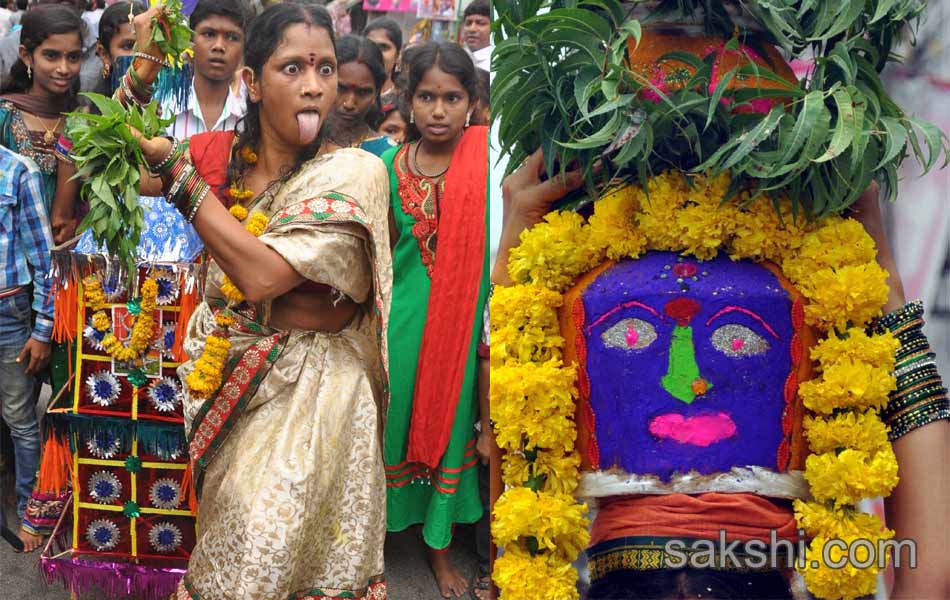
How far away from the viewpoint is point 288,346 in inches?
119

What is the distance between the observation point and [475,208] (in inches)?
149

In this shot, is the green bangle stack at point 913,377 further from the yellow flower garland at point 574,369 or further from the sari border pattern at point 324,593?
the sari border pattern at point 324,593

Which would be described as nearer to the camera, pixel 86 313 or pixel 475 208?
pixel 86 313

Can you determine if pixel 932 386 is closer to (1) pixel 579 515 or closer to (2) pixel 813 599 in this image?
(2) pixel 813 599

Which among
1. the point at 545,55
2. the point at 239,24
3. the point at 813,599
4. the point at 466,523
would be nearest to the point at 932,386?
the point at 813,599

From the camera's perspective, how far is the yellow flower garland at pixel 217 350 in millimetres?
2969

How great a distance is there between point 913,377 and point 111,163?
90.7 inches

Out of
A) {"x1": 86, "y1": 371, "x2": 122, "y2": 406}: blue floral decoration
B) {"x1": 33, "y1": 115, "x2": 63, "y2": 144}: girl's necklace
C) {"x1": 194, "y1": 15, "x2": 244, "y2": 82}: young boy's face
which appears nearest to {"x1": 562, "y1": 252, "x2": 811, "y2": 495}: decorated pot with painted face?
{"x1": 194, "y1": 15, "x2": 244, "y2": 82}: young boy's face

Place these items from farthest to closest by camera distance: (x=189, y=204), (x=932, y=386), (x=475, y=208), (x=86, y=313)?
1. (x=475, y=208)
2. (x=86, y=313)
3. (x=932, y=386)
4. (x=189, y=204)

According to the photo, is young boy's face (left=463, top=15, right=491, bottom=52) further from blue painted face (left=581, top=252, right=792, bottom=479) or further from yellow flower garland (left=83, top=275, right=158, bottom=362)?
yellow flower garland (left=83, top=275, right=158, bottom=362)

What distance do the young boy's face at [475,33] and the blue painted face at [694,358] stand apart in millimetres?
1305

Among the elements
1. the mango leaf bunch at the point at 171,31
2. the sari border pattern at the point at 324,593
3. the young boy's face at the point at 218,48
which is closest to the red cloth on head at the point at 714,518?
the sari border pattern at the point at 324,593

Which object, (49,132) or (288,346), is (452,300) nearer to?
(288,346)

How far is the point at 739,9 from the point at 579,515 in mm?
1537
